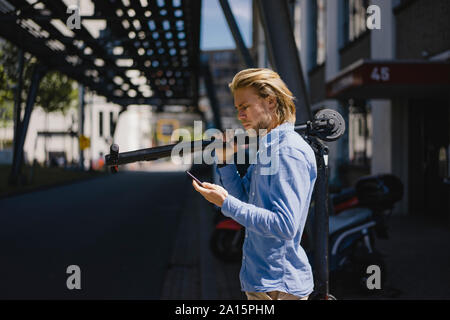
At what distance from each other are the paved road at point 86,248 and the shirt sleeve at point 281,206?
142 inches

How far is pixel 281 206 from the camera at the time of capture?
1658mm

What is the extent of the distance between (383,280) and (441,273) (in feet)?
3.40

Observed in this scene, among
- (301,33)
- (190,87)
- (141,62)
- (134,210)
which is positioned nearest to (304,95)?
(134,210)

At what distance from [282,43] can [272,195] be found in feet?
9.92

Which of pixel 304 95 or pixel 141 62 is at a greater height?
pixel 141 62

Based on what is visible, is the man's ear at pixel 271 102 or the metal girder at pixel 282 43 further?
the metal girder at pixel 282 43

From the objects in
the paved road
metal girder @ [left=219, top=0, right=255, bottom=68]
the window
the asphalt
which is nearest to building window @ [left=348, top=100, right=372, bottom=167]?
the asphalt

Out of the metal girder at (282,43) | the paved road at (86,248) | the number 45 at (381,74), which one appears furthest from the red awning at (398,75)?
the paved road at (86,248)

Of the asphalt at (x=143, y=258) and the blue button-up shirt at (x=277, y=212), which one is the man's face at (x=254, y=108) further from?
the asphalt at (x=143, y=258)

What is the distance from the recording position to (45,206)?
13133mm

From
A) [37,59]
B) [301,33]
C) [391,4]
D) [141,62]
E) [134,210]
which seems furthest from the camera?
[301,33]

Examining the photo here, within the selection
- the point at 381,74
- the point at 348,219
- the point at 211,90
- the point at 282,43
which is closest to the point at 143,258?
the point at 348,219

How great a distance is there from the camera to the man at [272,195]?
1669mm
